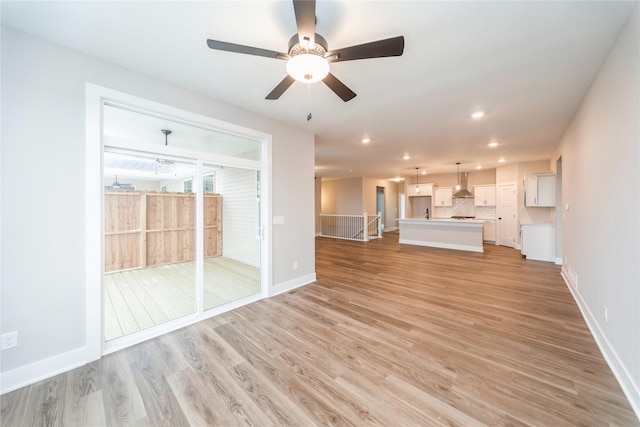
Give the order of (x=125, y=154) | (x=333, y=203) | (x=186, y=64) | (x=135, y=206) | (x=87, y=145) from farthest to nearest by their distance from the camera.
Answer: (x=333, y=203) → (x=135, y=206) → (x=125, y=154) → (x=186, y=64) → (x=87, y=145)

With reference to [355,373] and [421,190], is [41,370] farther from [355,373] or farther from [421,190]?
[421,190]

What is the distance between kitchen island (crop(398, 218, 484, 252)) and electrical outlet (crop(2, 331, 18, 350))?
8.39 meters

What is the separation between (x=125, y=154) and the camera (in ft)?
7.91

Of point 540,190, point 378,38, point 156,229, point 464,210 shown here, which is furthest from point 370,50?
point 464,210

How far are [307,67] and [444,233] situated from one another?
730cm

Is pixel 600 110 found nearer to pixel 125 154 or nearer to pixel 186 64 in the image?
pixel 186 64

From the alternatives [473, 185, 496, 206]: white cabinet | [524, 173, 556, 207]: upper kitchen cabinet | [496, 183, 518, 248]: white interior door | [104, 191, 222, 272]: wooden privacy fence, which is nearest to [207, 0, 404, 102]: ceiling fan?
[104, 191, 222, 272]: wooden privacy fence

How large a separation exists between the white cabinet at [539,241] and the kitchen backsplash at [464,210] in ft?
10.5

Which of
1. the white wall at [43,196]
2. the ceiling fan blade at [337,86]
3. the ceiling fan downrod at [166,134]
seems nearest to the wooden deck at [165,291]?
the white wall at [43,196]

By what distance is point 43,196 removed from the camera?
1.90 metres

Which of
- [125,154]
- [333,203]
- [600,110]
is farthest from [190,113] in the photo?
[333,203]

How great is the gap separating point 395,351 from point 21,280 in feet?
10.3

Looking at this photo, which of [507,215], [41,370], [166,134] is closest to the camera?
[41,370]

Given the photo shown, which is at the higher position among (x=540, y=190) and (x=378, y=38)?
(x=378, y=38)
